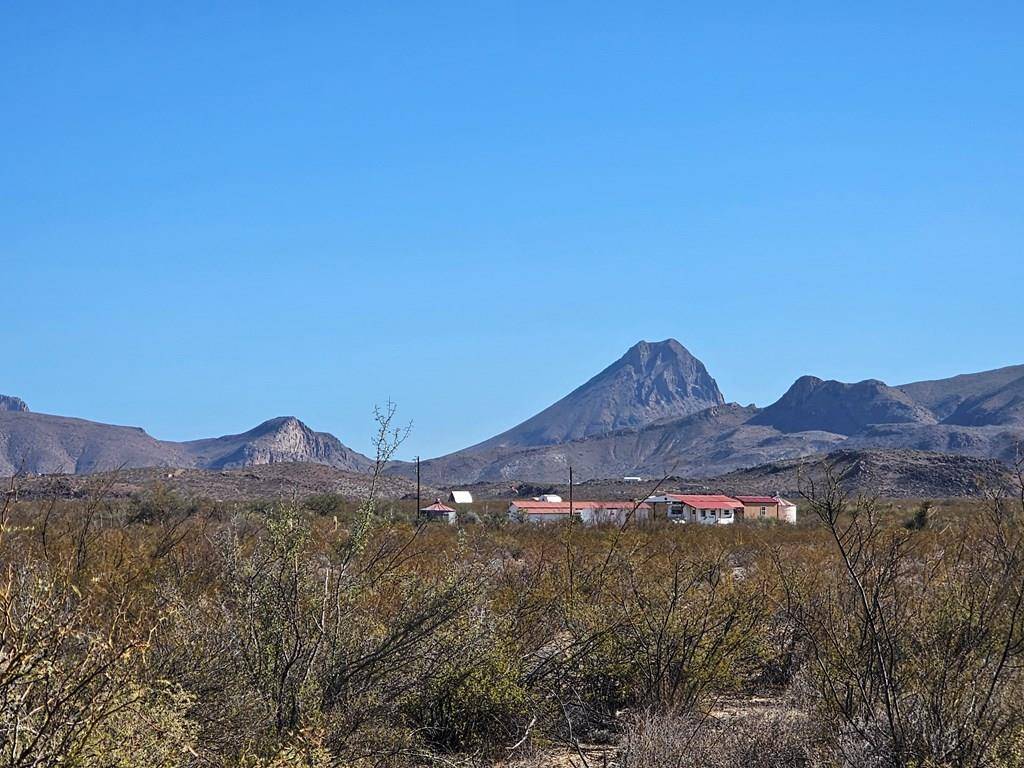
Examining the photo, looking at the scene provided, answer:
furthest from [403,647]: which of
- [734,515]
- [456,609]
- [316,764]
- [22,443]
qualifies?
[22,443]

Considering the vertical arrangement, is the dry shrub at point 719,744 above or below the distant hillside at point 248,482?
below

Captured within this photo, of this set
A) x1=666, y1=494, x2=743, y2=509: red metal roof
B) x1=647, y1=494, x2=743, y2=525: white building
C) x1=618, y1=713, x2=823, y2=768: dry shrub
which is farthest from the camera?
x1=666, y1=494, x2=743, y2=509: red metal roof

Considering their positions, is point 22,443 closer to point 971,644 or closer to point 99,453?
point 99,453

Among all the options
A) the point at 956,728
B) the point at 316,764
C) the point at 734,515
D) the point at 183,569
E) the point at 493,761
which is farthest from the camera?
the point at 734,515

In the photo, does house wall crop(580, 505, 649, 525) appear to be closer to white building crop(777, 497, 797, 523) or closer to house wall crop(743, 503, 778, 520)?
white building crop(777, 497, 797, 523)

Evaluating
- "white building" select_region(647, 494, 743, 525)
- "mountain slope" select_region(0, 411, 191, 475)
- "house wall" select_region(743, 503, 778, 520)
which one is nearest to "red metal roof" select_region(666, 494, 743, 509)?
"white building" select_region(647, 494, 743, 525)

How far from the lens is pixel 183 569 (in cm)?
1334

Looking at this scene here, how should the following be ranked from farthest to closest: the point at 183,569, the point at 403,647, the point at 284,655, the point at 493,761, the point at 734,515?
1. the point at 734,515
2. the point at 183,569
3. the point at 493,761
4. the point at 403,647
5. the point at 284,655

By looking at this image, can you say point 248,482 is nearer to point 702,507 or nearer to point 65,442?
point 702,507

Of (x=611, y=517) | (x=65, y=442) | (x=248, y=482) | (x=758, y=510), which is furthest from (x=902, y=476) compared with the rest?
(x=65, y=442)

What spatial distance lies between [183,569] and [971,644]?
865 cm

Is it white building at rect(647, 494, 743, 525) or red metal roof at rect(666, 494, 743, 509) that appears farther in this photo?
red metal roof at rect(666, 494, 743, 509)

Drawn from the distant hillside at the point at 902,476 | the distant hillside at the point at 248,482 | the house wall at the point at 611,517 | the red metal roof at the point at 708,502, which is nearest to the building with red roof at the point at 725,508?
the red metal roof at the point at 708,502

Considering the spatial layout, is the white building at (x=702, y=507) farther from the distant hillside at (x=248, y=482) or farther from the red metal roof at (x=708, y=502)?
the distant hillside at (x=248, y=482)
